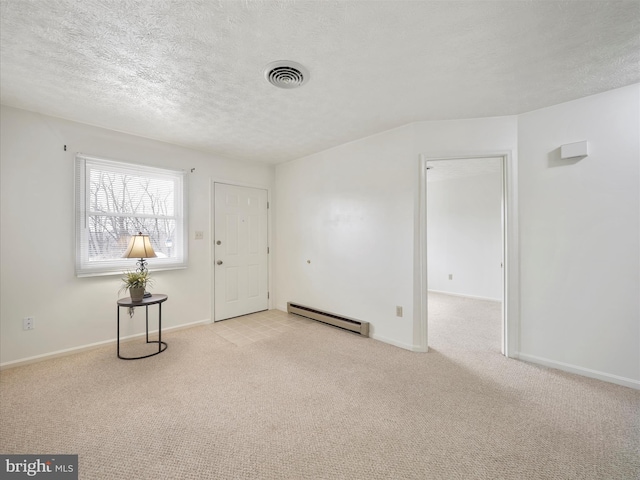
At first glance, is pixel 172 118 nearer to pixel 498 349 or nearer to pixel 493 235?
pixel 498 349

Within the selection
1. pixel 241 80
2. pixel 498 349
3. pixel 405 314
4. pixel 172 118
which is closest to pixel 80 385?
pixel 172 118

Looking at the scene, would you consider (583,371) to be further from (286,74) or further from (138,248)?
(138,248)

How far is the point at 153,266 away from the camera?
344cm

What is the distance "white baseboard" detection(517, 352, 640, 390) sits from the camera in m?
2.25

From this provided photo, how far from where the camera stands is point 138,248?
2.86m

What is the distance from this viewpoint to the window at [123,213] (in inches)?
117

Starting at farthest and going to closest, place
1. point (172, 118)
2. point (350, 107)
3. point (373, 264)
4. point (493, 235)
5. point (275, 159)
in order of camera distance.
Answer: point (493, 235), point (275, 159), point (373, 264), point (172, 118), point (350, 107)

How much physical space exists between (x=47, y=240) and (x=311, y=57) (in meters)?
3.08

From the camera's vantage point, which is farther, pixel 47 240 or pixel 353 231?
pixel 353 231

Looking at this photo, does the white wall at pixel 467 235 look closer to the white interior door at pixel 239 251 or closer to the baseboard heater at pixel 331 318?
the baseboard heater at pixel 331 318

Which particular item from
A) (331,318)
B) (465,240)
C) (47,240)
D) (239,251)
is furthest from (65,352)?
(465,240)

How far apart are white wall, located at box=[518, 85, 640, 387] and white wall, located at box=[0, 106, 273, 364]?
4.29 m

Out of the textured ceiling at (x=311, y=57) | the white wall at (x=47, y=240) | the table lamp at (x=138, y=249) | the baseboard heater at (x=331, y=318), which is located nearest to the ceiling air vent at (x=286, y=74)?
the textured ceiling at (x=311, y=57)

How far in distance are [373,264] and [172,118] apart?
2.71 m
